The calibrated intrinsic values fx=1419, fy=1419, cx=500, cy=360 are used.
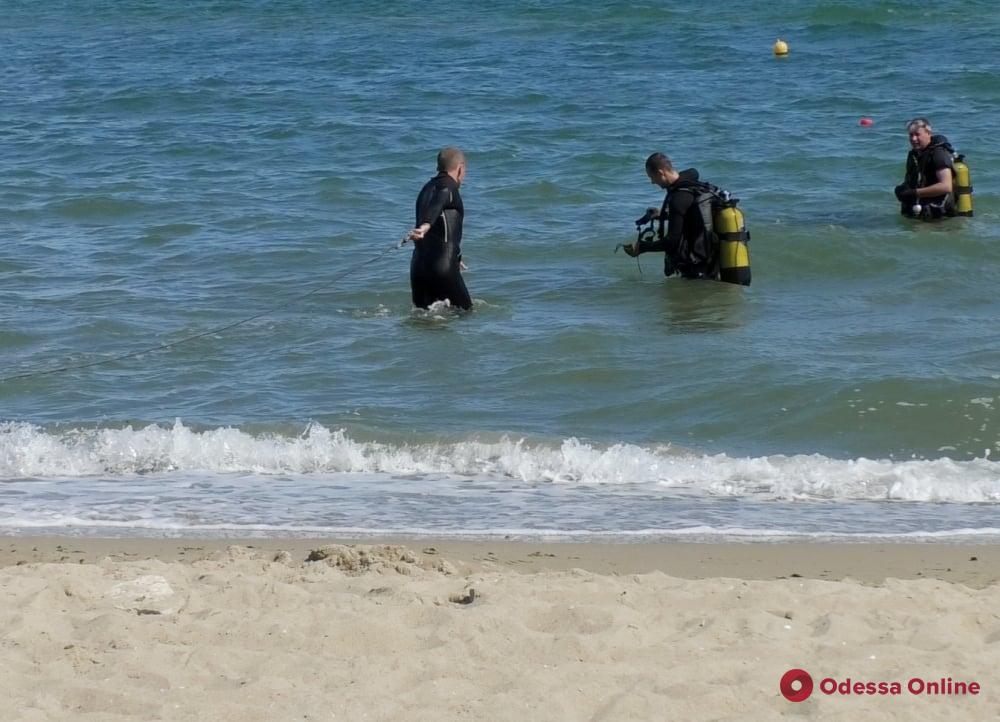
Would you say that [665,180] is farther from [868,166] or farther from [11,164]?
[11,164]

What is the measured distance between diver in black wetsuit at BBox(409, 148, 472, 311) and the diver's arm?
14.5ft

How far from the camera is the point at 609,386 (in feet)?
29.0

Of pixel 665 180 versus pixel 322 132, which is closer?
pixel 665 180

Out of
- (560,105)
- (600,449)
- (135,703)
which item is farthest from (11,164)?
(135,703)

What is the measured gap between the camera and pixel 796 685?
14.2 ft

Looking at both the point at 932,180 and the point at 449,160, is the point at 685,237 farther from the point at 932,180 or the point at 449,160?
the point at 932,180

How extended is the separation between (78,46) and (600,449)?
19362mm

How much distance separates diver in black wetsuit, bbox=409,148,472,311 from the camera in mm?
9852

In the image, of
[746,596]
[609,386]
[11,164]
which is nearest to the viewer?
[746,596]

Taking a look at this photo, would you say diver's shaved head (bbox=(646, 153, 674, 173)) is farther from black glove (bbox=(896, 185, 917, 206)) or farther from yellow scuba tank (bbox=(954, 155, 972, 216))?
yellow scuba tank (bbox=(954, 155, 972, 216))

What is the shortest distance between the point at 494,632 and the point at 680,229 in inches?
241

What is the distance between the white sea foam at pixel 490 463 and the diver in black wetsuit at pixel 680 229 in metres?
3.03

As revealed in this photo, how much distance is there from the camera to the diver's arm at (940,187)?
12.3 m

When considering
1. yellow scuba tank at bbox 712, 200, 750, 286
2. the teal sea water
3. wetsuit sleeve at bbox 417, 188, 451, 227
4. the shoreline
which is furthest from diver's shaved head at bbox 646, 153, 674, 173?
the shoreline
